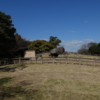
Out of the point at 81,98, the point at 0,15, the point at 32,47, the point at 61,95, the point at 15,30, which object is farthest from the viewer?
the point at 32,47

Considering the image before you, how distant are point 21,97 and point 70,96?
7.71ft

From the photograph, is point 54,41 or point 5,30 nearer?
point 5,30

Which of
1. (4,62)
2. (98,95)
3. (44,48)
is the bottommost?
(98,95)

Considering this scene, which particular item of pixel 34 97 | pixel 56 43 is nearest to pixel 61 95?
pixel 34 97

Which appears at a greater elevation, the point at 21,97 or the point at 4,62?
the point at 4,62

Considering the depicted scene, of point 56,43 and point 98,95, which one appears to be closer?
point 98,95

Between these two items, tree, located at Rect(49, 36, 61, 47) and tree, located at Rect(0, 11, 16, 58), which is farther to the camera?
tree, located at Rect(49, 36, 61, 47)

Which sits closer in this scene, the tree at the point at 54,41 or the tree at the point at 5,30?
the tree at the point at 5,30

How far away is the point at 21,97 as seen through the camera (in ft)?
15.0

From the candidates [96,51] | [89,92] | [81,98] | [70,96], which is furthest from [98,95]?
[96,51]

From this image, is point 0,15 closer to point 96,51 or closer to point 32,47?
point 32,47

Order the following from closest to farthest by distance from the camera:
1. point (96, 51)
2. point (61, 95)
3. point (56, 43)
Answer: point (61, 95)
point (96, 51)
point (56, 43)

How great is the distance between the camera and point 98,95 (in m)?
4.81

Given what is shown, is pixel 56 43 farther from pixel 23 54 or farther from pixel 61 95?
pixel 61 95
